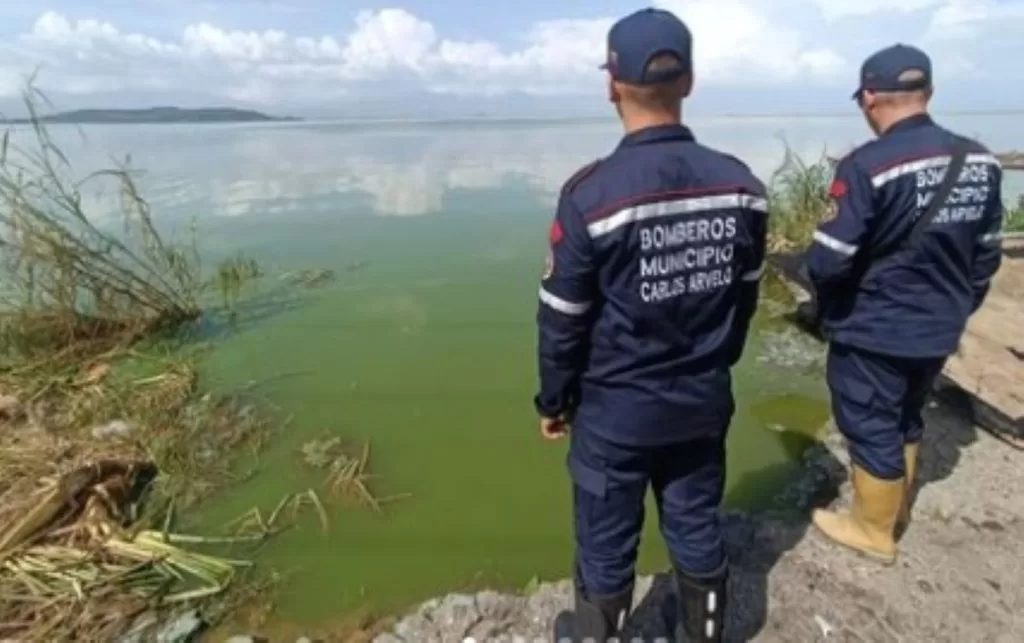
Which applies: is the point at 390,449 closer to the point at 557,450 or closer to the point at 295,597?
the point at 557,450

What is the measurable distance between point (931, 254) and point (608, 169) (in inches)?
Answer: 51.5

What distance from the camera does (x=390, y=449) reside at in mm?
4281

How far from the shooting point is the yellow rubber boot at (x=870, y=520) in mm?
2744

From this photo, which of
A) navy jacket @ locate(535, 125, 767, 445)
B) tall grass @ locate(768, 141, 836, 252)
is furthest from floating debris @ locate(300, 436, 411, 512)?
tall grass @ locate(768, 141, 836, 252)

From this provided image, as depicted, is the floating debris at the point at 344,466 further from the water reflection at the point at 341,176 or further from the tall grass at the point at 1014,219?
the tall grass at the point at 1014,219

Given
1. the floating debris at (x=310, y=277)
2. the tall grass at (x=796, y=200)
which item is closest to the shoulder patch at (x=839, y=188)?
the tall grass at (x=796, y=200)

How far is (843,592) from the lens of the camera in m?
2.68

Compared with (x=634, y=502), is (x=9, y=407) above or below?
below

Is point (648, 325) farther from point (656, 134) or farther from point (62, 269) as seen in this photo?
point (62, 269)

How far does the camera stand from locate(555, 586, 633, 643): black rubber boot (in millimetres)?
2229

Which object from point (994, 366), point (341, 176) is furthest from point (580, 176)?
point (341, 176)

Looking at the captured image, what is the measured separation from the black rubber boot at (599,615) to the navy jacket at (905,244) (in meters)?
1.22

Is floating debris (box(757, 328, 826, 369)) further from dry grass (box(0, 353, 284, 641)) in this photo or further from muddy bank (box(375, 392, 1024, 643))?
dry grass (box(0, 353, 284, 641))

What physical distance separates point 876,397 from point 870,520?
524 mm
